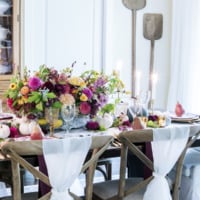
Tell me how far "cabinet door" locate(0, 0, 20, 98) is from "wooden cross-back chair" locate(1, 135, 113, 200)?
2.13m

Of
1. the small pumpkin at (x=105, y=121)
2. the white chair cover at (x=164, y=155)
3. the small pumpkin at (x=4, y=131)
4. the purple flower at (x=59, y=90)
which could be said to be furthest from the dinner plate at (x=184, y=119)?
the small pumpkin at (x=4, y=131)

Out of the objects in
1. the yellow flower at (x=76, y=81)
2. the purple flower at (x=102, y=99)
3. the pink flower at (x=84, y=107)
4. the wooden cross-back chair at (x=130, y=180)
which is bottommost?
the wooden cross-back chair at (x=130, y=180)

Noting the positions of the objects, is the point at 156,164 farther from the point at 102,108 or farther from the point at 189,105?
the point at 189,105

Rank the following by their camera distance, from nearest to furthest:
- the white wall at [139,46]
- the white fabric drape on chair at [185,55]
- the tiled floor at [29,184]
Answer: the tiled floor at [29,184] < the white fabric drape on chair at [185,55] < the white wall at [139,46]

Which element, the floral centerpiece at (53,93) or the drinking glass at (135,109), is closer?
the floral centerpiece at (53,93)

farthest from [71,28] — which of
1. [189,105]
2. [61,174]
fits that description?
[61,174]

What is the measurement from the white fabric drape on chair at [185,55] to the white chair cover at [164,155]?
227cm

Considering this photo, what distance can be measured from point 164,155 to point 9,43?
2.30 metres

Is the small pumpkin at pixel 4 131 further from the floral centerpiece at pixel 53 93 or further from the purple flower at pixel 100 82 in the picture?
the purple flower at pixel 100 82

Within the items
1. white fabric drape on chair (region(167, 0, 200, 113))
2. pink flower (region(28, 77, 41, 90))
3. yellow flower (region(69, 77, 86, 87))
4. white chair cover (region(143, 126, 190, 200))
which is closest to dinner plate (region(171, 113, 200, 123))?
white chair cover (region(143, 126, 190, 200))

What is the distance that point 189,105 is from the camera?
4371 millimetres

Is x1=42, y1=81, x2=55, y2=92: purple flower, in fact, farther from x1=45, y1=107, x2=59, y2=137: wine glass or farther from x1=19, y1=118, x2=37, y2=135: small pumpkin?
x1=19, y1=118, x2=37, y2=135: small pumpkin

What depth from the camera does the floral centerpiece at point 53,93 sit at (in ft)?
7.38

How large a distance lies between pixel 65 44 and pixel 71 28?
0.57ft
